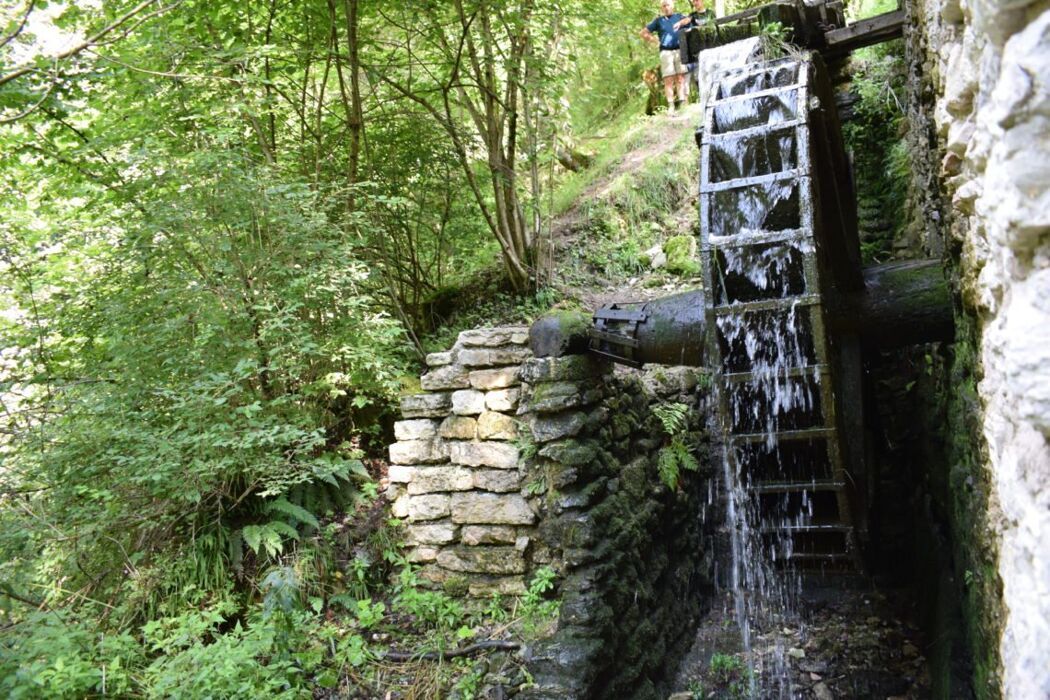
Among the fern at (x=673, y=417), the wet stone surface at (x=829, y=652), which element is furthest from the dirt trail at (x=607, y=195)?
the wet stone surface at (x=829, y=652)

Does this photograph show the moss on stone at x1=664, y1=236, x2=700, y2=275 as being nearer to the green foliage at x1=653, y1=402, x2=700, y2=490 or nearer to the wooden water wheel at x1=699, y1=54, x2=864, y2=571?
the green foliage at x1=653, y1=402, x2=700, y2=490

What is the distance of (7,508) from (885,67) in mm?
7237

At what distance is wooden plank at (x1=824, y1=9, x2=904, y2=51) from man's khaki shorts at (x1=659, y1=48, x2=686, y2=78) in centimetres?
346

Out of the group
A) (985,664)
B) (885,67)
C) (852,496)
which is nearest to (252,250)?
(852,496)

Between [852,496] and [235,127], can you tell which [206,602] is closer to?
[235,127]

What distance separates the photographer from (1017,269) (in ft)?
3.87

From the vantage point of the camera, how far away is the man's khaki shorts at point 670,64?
29.8 ft

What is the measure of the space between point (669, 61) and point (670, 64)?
0.23ft

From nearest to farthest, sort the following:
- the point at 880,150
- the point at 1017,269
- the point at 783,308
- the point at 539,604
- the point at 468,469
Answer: the point at 1017,269 < the point at 783,308 < the point at 539,604 < the point at 468,469 < the point at 880,150

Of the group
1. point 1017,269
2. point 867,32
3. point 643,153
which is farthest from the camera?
point 643,153

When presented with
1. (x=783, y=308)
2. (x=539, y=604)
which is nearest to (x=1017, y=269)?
(x=783, y=308)

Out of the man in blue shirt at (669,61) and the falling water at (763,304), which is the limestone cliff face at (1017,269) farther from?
the man in blue shirt at (669,61)

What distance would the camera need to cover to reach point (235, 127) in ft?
14.4

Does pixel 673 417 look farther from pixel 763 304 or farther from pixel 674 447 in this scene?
pixel 763 304
